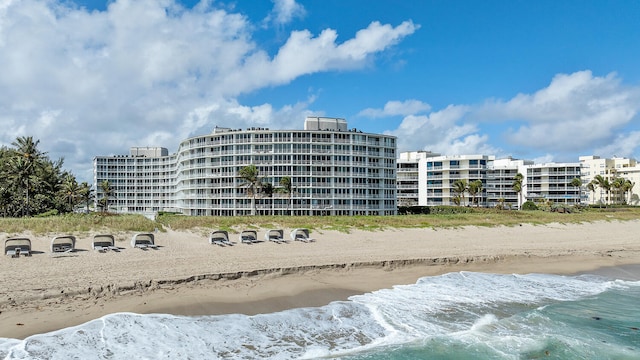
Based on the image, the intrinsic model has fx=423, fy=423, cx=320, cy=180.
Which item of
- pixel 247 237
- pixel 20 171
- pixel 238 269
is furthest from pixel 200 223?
pixel 20 171

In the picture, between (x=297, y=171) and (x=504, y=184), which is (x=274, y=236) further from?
(x=504, y=184)

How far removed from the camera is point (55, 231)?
2717 cm

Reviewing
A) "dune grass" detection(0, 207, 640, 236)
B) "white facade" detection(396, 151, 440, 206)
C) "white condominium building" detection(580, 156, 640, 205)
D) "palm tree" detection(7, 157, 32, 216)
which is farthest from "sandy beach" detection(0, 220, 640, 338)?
"white condominium building" detection(580, 156, 640, 205)

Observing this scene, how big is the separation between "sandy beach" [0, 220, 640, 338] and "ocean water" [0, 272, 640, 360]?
1.10 metres

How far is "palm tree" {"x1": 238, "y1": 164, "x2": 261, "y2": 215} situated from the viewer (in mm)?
69125

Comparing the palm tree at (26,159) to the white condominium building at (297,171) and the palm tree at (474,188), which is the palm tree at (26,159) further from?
the palm tree at (474,188)

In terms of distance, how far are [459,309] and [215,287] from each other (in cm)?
952

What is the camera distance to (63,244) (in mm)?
21578

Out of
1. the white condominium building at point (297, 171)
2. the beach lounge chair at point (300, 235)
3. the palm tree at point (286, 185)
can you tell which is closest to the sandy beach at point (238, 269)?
the beach lounge chair at point (300, 235)

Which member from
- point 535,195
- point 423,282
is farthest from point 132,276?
point 535,195

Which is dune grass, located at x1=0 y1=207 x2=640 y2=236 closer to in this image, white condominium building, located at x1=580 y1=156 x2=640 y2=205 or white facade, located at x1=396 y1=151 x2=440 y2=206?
white facade, located at x1=396 y1=151 x2=440 y2=206

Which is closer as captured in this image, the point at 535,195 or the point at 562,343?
the point at 562,343

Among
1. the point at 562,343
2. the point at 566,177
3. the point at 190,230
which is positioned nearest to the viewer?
the point at 562,343

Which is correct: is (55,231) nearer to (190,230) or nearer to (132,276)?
(190,230)
